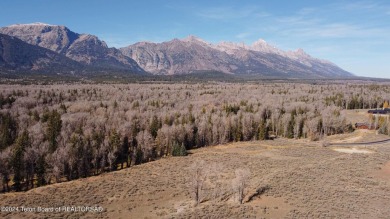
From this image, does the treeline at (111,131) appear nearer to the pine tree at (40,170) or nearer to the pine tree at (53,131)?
the pine tree at (53,131)

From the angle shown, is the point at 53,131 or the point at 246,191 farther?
the point at 53,131

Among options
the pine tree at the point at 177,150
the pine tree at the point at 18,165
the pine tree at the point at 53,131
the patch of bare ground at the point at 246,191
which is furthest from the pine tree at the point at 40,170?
the pine tree at the point at 177,150

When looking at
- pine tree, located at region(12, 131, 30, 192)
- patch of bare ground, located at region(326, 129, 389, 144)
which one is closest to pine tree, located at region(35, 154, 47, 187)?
pine tree, located at region(12, 131, 30, 192)

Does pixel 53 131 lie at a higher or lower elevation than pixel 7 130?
higher

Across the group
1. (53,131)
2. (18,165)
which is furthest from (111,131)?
(18,165)

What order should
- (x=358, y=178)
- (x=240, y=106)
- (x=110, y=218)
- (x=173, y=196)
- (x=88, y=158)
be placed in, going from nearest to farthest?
(x=110, y=218) < (x=173, y=196) < (x=358, y=178) < (x=88, y=158) < (x=240, y=106)

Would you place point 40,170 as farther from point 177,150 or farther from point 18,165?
point 177,150

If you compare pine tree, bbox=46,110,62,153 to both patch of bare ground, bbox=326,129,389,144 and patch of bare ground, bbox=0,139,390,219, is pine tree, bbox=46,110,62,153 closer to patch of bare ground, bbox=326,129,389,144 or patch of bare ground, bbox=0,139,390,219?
patch of bare ground, bbox=0,139,390,219

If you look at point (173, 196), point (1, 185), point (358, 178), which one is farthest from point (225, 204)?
point (1, 185)

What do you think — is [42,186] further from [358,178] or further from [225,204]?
[358,178]
